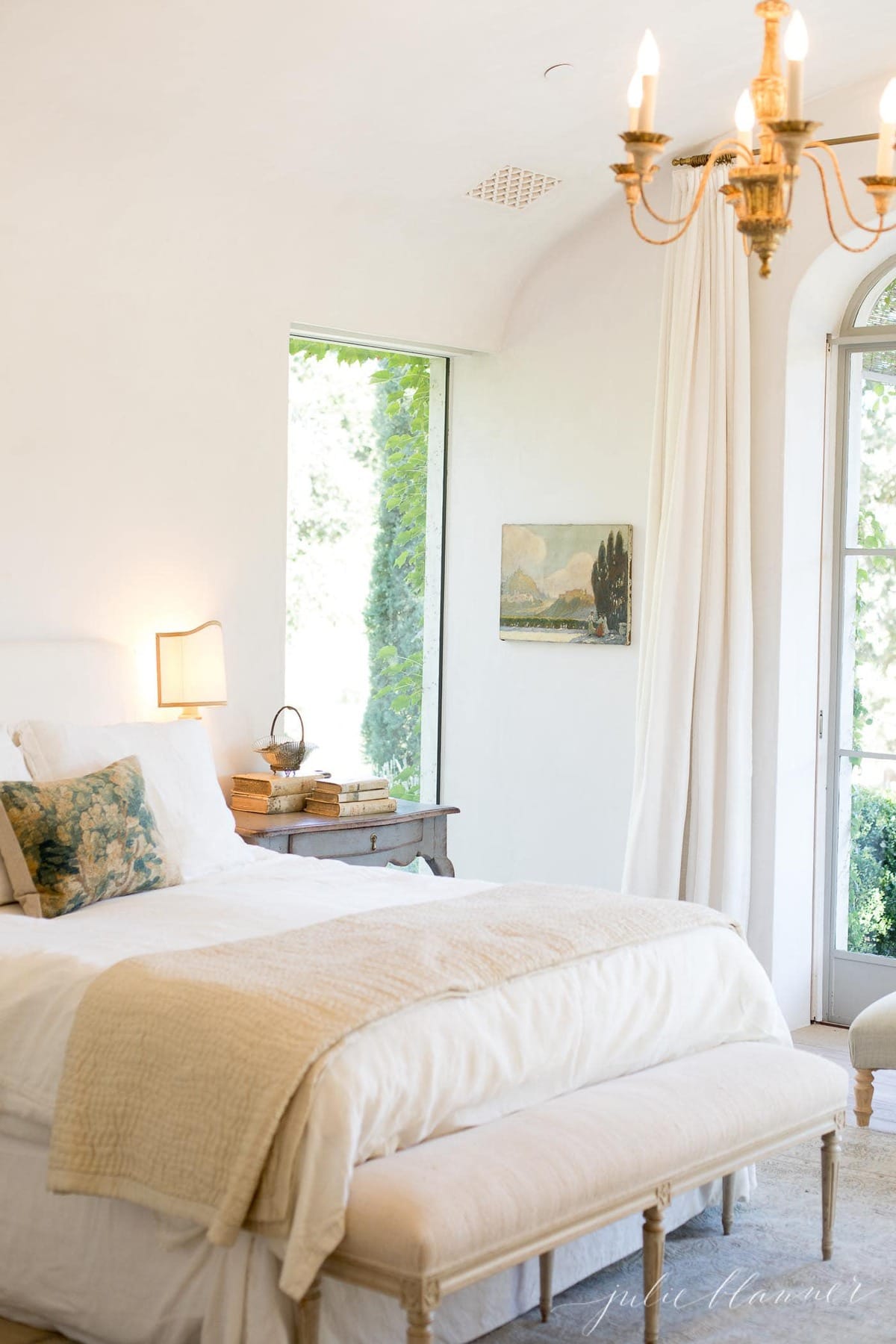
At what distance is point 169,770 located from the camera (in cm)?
414

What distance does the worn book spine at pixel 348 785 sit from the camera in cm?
486

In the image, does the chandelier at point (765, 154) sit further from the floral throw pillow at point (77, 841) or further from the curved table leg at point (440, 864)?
the curved table leg at point (440, 864)

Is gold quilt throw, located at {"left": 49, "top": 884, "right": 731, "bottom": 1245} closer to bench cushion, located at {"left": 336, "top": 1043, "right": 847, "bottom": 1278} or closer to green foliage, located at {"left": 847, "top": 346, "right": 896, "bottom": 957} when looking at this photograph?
bench cushion, located at {"left": 336, "top": 1043, "right": 847, "bottom": 1278}

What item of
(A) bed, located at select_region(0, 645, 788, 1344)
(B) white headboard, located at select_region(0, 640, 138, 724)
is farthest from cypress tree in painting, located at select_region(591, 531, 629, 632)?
(A) bed, located at select_region(0, 645, 788, 1344)

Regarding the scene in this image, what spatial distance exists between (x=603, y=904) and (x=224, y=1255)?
123 centimetres

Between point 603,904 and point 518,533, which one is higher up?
point 518,533

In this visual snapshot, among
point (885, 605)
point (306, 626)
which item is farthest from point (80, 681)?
point (885, 605)

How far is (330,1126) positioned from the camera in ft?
8.16

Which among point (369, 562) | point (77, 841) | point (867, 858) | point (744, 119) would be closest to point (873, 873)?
point (867, 858)

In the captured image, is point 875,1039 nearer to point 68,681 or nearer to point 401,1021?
point 401,1021

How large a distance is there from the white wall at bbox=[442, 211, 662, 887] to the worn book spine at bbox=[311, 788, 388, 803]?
1068 millimetres

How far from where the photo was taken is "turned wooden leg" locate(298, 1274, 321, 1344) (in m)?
2.49

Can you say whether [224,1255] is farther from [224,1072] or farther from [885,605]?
[885,605]

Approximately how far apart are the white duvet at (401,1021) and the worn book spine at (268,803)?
2.96 ft
